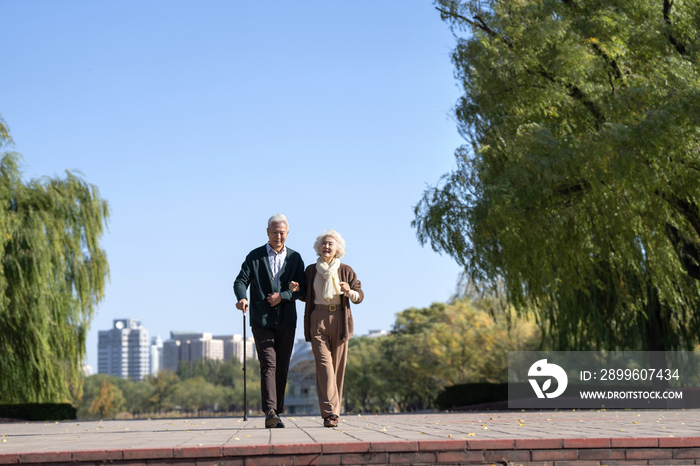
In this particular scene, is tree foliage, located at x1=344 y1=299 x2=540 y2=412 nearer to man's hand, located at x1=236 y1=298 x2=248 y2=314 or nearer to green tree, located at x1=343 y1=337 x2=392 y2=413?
green tree, located at x1=343 y1=337 x2=392 y2=413

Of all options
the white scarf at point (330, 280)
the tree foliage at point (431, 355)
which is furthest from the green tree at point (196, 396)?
the white scarf at point (330, 280)

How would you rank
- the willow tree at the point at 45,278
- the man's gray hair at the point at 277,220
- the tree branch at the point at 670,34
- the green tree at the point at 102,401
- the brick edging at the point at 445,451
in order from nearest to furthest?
the brick edging at the point at 445,451
the man's gray hair at the point at 277,220
the tree branch at the point at 670,34
the willow tree at the point at 45,278
the green tree at the point at 102,401

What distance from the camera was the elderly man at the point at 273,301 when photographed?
6.71m

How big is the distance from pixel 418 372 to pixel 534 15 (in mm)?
32112

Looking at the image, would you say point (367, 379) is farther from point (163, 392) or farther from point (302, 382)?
point (163, 392)

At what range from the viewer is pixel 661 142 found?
10.6 m

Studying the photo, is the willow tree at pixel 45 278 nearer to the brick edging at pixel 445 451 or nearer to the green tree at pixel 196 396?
the brick edging at pixel 445 451

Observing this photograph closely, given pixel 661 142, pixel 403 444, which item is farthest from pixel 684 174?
pixel 403 444

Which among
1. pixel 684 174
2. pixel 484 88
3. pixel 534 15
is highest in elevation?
pixel 534 15

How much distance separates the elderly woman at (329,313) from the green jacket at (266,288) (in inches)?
6.1

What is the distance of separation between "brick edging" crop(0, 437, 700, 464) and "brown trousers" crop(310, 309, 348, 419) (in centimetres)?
197

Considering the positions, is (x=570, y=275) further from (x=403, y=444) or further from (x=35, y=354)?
(x=35, y=354)

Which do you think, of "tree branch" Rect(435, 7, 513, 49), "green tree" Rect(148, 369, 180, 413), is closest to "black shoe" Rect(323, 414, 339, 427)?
"tree branch" Rect(435, 7, 513, 49)

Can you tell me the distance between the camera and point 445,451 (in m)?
4.65
